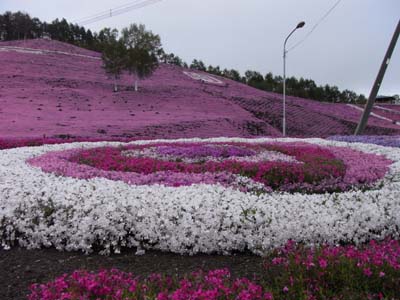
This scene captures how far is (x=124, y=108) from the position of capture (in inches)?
1526

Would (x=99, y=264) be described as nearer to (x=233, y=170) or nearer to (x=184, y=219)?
(x=184, y=219)

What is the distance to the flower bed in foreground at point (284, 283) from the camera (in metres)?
4.00

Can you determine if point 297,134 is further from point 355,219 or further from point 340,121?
point 355,219

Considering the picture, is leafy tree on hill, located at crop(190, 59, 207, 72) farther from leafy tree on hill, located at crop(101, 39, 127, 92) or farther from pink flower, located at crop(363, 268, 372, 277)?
pink flower, located at crop(363, 268, 372, 277)

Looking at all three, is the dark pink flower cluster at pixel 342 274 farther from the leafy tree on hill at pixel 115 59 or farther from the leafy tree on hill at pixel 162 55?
the leafy tree on hill at pixel 162 55

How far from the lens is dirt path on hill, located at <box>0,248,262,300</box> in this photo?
546 cm

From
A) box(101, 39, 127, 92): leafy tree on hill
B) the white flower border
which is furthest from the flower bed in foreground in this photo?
box(101, 39, 127, 92): leafy tree on hill

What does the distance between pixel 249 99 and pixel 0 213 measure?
158ft

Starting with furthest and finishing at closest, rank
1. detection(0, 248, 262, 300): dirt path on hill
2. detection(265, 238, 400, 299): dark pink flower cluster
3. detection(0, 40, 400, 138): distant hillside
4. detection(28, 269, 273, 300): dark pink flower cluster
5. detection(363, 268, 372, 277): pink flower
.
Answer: detection(0, 40, 400, 138): distant hillside → detection(0, 248, 262, 300): dirt path on hill → detection(363, 268, 372, 277): pink flower → detection(265, 238, 400, 299): dark pink flower cluster → detection(28, 269, 273, 300): dark pink flower cluster

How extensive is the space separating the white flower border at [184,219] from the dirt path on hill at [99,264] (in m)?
0.15

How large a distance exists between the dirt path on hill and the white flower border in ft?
0.48

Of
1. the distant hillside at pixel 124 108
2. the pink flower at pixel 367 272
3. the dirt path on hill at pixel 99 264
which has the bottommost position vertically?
the distant hillside at pixel 124 108

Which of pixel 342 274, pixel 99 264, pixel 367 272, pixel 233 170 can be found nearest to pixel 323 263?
pixel 342 274

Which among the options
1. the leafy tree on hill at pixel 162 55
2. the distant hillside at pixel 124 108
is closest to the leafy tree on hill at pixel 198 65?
the leafy tree on hill at pixel 162 55
